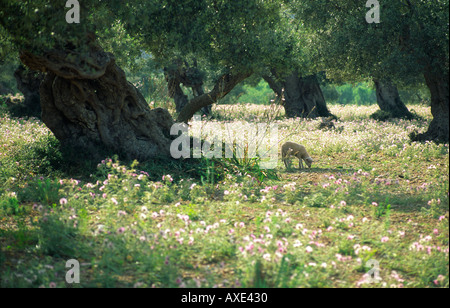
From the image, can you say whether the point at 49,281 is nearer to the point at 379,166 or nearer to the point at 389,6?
the point at 379,166

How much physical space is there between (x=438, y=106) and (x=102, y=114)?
37.5 ft

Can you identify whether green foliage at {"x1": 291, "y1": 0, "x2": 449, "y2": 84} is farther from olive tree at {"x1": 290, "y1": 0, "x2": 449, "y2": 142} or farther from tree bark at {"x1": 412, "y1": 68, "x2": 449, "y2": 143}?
tree bark at {"x1": 412, "y1": 68, "x2": 449, "y2": 143}

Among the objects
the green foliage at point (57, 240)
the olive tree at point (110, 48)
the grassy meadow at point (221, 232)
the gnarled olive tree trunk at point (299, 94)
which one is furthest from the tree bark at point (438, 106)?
the gnarled olive tree trunk at point (299, 94)

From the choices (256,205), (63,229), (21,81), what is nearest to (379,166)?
(256,205)

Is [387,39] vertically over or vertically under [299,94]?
over

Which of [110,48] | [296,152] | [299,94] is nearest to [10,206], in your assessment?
[296,152]

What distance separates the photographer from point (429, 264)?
5348 mm

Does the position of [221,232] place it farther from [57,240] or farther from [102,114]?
[102,114]

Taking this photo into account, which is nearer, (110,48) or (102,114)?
(102,114)

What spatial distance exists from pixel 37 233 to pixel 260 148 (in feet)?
27.5

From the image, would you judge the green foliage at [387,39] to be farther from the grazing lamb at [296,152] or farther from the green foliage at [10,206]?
the green foliage at [10,206]

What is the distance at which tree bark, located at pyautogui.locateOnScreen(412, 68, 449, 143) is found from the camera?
14460 mm

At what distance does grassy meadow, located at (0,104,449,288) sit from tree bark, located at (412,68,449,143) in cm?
476

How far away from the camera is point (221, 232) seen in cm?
645
